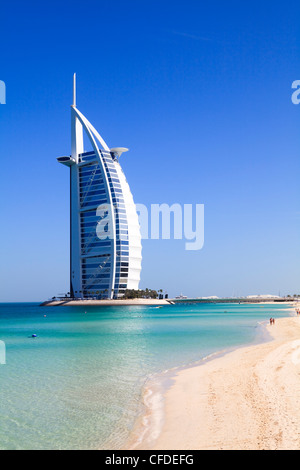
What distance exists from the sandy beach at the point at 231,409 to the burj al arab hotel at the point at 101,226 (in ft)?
390

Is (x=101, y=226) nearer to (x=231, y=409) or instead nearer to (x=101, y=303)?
(x=101, y=303)

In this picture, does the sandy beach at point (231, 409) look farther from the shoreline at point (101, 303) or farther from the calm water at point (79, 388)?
the shoreline at point (101, 303)

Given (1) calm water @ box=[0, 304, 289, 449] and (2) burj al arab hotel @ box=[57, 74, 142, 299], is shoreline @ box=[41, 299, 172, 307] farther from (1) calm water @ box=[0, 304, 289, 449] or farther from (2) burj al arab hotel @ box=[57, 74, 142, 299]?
(1) calm water @ box=[0, 304, 289, 449]

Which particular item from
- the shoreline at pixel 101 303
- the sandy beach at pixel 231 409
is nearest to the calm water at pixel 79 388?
the sandy beach at pixel 231 409

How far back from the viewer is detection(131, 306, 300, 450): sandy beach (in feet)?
34.8

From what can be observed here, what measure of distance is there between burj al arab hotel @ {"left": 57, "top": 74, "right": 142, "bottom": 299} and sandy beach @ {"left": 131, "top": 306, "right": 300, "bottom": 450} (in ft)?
390

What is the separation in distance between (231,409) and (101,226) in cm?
13162

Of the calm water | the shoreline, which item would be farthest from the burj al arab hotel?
the calm water

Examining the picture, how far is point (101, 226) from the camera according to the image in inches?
5650

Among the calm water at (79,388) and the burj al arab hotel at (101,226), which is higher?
the burj al arab hotel at (101,226)

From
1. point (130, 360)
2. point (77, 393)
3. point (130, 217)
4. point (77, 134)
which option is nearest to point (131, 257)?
point (130, 217)

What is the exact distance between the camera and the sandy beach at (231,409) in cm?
1061
